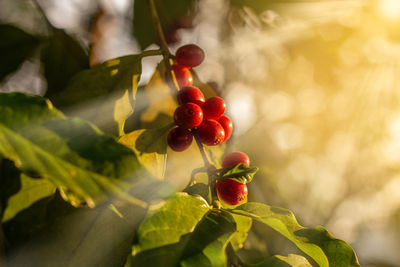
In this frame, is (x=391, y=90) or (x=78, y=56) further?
(x=391, y=90)

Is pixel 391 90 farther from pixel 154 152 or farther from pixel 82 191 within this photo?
pixel 82 191

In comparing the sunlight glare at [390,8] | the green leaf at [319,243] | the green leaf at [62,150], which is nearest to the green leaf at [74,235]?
the green leaf at [62,150]

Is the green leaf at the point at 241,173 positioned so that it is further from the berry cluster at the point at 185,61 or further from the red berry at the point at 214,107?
the berry cluster at the point at 185,61

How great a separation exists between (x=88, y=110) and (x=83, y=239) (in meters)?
0.35

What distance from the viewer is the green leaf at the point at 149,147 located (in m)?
0.85

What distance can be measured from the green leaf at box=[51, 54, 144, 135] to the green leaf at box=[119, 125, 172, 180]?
4 cm

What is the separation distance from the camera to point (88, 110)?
868mm

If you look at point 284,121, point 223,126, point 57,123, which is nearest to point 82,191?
Result: point 57,123

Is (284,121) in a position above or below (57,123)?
below

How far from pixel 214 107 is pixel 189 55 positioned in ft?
0.79

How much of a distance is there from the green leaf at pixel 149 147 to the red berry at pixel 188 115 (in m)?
0.09

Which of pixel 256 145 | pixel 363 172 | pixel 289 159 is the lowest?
pixel 363 172

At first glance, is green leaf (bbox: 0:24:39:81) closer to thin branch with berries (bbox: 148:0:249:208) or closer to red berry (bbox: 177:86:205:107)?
thin branch with berries (bbox: 148:0:249:208)

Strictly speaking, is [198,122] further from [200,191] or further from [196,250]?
[196,250]
